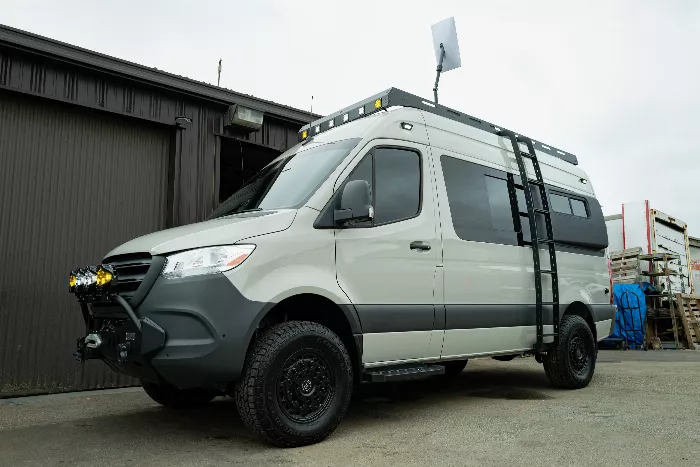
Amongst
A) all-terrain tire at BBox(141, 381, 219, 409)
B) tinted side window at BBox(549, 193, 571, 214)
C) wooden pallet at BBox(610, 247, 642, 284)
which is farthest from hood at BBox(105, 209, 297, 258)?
wooden pallet at BBox(610, 247, 642, 284)

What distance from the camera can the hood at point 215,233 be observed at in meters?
3.61

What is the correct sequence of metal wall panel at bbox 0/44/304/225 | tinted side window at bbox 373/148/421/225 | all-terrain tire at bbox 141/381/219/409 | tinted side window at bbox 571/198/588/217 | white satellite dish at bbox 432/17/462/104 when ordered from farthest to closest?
1. white satellite dish at bbox 432/17/462/104
2. tinted side window at bbox 571/198/588/217
3. metal wall panel at bbox 0/44/304/225
4. all-terrain tire at bbox 141/381/219/409
5. tinted side window at bbox 373/148/421/225

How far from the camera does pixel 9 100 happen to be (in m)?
6.24

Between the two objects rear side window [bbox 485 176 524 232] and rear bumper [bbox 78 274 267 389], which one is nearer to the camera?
rear bumper [bbox 78 274 267 389]

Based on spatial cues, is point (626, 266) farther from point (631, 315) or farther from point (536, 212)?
point (536, 212)

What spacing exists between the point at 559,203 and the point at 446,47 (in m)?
3.21

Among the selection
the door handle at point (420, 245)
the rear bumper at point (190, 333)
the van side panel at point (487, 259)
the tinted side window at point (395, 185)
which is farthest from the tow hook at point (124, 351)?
the van side panel at point (487, 259)

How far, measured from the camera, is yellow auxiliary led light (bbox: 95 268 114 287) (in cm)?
374

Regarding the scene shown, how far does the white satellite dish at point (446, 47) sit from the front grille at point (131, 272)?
5.70m

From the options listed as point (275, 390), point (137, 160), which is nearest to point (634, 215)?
point (137, 160)

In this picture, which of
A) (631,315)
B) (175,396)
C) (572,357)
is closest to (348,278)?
(175,396)

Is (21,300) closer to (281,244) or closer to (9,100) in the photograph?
(9,100)

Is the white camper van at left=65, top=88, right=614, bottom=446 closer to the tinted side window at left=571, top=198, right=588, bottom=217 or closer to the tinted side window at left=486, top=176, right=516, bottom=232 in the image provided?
the tinted side window at left=486, top=176, right=516, bottom=232

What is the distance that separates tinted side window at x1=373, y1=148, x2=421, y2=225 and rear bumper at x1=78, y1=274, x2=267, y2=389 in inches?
56.4
